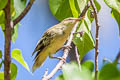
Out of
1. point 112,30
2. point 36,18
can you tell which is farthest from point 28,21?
point 112,30

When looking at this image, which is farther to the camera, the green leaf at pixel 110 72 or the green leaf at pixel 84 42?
the green leaf at pixel 84 42

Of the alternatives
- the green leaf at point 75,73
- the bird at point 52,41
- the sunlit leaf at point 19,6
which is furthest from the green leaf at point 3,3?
the bird at point 52,41

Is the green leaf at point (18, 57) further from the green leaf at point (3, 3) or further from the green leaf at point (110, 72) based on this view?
the green leaf at point (110, 72)

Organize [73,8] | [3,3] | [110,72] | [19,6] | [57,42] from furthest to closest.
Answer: [57,42]
[73,8]
[19,6]
[3,3]
[110,72]

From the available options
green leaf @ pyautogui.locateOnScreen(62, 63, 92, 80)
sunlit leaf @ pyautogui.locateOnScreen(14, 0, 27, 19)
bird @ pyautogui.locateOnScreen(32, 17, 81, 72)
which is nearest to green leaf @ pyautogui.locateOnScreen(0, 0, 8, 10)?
sunlit leaf @ pyautogui.locateOnScreen(14, 0, 27, 19)

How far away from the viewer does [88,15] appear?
2.20 feet

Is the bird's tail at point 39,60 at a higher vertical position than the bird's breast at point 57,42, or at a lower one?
lower

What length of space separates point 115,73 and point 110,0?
0.39 m

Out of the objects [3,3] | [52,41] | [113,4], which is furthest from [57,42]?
[3,3]

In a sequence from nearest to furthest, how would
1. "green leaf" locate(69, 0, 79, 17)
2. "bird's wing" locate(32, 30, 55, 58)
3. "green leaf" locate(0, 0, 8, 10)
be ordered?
"green leaf" locate(0, 0, 8, 10), "green leaf" locate(69, 0, 79, 17), "bird's wing" locate(32, 30, 55, 58)

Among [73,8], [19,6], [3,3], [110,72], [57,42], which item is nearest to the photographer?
[110,72]

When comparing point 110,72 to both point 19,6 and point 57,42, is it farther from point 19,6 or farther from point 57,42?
point 57,42

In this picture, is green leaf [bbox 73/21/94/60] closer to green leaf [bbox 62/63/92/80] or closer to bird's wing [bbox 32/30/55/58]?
bird's wing [bbox 32/30/55/58]

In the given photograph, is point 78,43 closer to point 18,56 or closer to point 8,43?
point 18,56
